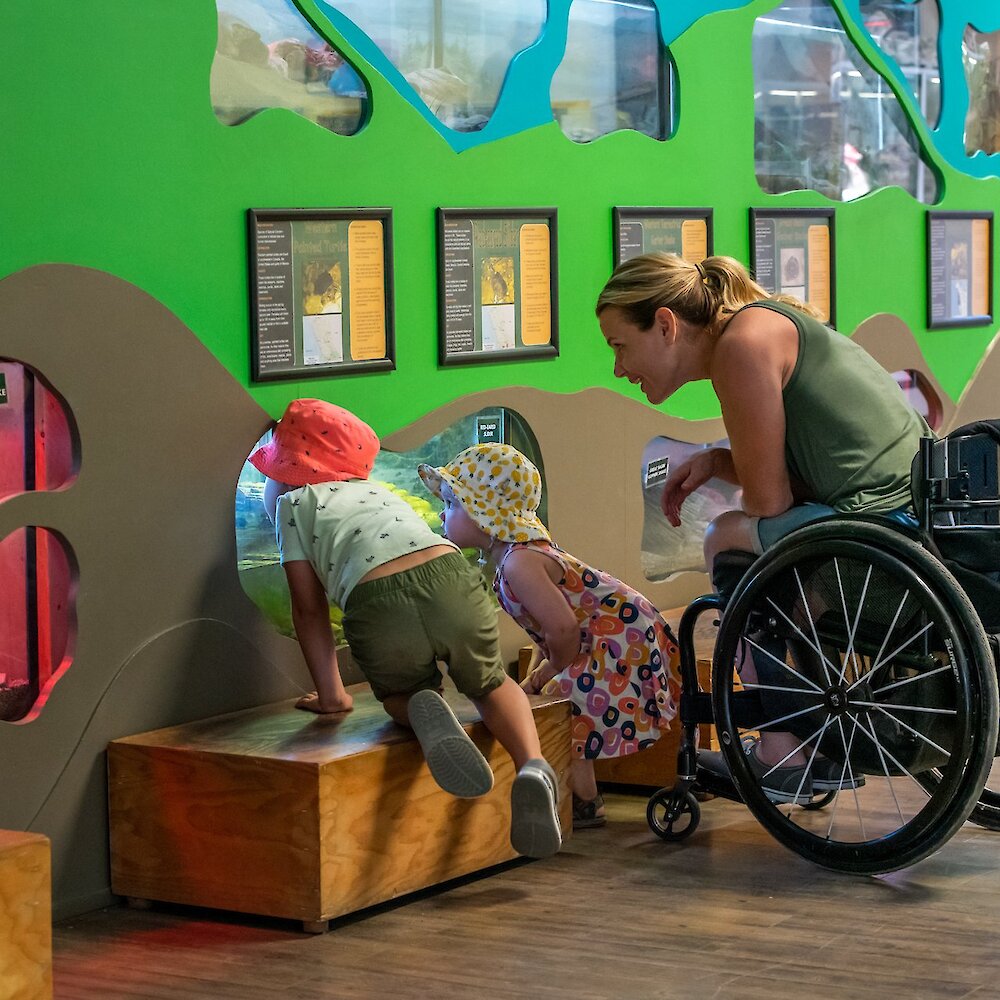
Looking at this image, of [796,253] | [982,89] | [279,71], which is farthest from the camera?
[982,89]

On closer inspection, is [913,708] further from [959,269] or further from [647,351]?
[959,269]

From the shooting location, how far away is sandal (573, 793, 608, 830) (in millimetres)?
3635

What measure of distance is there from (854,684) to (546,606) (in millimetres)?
764

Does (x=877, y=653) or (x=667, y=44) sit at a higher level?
(x=667, y=44)

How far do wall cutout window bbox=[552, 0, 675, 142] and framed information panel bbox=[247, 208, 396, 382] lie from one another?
2.85 feet

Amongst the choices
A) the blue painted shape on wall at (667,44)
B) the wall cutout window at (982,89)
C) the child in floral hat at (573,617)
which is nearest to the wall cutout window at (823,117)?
the blue painted shape on wall at (667,44)

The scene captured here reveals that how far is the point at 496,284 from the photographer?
162 inches

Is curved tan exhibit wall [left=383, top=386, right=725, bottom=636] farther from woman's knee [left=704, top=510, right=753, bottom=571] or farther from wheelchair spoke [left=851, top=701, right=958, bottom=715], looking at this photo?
wheelchair spoke [left=851, top=701, right=958, bottom=715]

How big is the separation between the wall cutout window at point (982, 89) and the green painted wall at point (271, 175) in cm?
124

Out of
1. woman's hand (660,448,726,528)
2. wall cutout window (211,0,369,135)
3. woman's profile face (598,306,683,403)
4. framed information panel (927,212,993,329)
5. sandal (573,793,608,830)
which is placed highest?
wall cutout window (211,0,369,135)

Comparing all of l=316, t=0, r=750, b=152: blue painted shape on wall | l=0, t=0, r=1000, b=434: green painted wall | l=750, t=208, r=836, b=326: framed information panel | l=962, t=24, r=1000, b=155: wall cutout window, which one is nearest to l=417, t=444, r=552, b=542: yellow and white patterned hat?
l=0, t=0, r=1000, b=434: green painted wall

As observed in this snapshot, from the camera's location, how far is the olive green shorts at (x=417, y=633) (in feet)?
10.6

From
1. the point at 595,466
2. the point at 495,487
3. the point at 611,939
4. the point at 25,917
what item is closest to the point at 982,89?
the point at 595,466

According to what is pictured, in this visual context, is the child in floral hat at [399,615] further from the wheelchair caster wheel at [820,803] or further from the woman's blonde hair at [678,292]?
the wheelchair caster wheel at [820,803]
